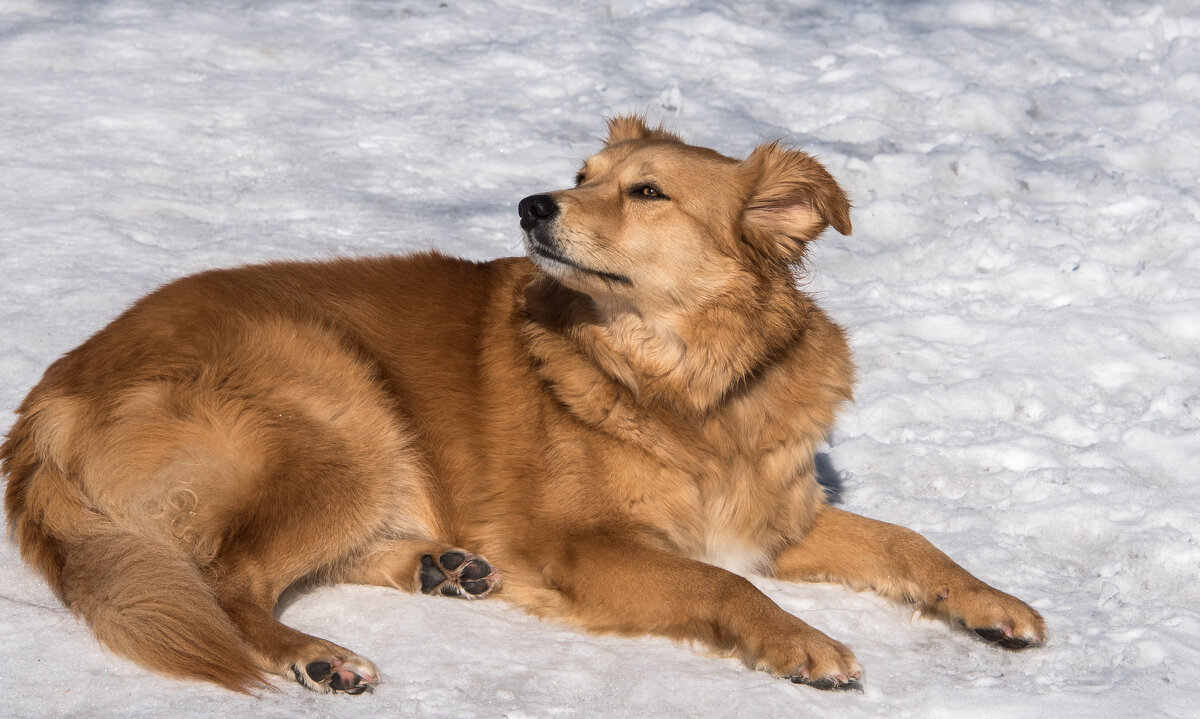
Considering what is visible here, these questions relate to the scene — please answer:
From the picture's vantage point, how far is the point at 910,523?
13.8 ft

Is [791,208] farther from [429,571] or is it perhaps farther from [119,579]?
[119,579]

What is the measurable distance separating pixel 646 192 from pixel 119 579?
77.5 inches

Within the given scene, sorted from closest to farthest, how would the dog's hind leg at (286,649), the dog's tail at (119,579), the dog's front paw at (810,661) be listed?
the dog's tail at (119,579) < the dog's hind leg at (286,649) < the dog's front paw at (810,661)

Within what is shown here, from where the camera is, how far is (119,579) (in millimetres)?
2967

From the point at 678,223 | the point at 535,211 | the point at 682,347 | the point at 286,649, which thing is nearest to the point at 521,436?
the point at 682,347

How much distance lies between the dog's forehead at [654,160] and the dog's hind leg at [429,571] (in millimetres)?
1378

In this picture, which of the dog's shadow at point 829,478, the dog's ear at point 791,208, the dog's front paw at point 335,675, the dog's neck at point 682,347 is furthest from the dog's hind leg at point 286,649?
the dog's shadow at point 829,478

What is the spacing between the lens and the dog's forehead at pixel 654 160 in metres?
3.85

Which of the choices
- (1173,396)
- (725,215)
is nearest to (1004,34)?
(1173,396)

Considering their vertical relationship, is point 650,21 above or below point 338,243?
above

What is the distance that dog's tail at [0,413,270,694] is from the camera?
9.30ft

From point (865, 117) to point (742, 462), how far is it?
13.3ft

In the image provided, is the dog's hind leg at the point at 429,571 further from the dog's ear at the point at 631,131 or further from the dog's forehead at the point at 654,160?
the dog's ear at the point at 631,131

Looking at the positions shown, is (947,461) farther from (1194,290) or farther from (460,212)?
(460,212)
